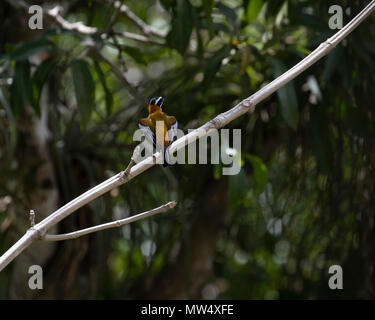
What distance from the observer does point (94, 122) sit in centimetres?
213

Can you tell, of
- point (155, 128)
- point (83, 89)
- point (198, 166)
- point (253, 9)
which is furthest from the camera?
point (198, 166)

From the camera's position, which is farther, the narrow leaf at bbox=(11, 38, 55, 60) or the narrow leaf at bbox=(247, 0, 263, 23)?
the narrow leaf at bbox=(247, 0, 263, 23)

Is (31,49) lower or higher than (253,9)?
lower

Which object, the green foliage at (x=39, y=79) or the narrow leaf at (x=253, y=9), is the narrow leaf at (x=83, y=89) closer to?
the green foliage at (x=39, y=79)

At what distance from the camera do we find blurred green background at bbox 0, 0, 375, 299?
5.14ft

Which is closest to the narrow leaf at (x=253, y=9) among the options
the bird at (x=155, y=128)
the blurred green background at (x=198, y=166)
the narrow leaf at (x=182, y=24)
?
the blurred green background at (x=198, y=166)

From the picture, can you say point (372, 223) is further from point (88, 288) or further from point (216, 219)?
point (88, 288)

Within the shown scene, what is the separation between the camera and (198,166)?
1862 millimetres

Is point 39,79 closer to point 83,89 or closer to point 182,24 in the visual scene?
point 83,89

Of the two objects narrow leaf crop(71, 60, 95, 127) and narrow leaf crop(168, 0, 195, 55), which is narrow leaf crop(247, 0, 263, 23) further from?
narrow leaf crop(71, 60, 95, 127)

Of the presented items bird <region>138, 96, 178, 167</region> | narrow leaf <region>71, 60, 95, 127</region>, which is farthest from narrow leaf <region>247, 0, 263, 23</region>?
bird <region>138, 96, 178, 167</region>

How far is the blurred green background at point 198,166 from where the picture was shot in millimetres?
1567

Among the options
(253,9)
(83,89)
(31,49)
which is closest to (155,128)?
(83,89)
